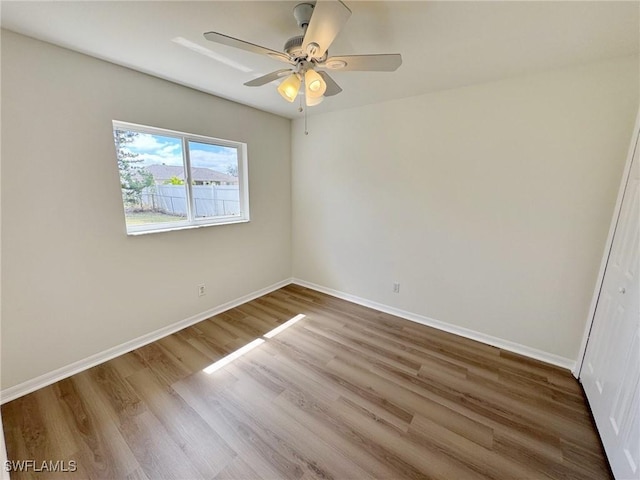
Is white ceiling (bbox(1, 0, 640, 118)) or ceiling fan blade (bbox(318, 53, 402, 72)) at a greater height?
white ceiling (bbox(1, 0, 640, 118))

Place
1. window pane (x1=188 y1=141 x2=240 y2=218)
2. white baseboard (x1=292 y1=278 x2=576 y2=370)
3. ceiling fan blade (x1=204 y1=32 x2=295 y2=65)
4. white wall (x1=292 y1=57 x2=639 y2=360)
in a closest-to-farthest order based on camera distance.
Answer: ceiling fan blade (x1=204 y1=32 x2=295 y2=65) < white wall (x1=292 y1=57 x2=639 y2=360) < white baseboard (x1=292 y1=278 x2=576 y2=370) < window pane (x1=188 y1=141 x2=240 y2=218)

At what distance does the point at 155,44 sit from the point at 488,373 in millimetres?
3382

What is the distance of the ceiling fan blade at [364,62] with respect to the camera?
1302 millimetres

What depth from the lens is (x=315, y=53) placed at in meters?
1.26

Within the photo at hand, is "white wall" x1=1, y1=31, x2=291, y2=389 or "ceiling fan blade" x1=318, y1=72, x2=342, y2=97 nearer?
"ceiling fan blade" x1=318, y1=72, x2=342, y2=97

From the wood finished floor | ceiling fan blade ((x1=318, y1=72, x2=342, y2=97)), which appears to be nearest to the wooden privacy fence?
the wood finished floor

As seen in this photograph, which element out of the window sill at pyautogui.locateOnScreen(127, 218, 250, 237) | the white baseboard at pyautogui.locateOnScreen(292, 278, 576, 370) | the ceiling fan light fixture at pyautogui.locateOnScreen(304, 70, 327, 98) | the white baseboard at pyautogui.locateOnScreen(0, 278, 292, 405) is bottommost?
the white baseboard at pyautogui.locateOnScreen(0, 278, 292, 405)

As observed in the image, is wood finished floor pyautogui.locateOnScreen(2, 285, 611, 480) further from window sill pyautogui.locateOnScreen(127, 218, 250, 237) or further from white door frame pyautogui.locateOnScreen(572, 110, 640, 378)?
window sill pyautogui.locateOnScreen(127, 218, 250, 237)

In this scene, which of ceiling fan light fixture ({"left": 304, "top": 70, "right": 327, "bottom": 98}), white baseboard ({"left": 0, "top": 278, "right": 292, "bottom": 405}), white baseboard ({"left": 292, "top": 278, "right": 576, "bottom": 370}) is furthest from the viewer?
white baseboard ({"left": 292, "top": 278, "right": 576, "bottom": 370})

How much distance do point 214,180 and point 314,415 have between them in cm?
246

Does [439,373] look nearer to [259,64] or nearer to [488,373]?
[488,373]

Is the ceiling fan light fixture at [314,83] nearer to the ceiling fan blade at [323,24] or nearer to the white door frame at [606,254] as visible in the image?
the ceiling fan blade at [323,24]

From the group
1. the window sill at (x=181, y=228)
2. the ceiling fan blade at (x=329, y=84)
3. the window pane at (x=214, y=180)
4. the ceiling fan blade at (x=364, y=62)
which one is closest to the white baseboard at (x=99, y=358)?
the window sill at (x=181, y=228)

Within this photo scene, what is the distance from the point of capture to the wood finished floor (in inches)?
54.2
